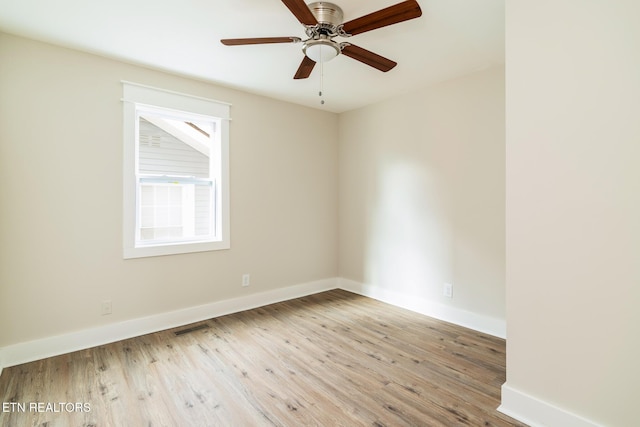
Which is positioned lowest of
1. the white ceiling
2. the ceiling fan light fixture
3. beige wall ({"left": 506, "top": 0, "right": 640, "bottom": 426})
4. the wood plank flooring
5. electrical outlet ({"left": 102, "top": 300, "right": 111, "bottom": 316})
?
the wood plank flooring

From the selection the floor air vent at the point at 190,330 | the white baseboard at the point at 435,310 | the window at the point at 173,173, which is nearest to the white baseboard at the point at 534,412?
the white baseboard at the point at 435,310

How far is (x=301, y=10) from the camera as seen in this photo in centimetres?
170

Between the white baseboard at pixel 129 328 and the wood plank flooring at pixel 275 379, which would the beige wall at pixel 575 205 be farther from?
the white baseboard at pixel 129 328

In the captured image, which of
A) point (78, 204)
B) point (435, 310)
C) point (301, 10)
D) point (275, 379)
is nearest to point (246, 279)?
point (275, 379)

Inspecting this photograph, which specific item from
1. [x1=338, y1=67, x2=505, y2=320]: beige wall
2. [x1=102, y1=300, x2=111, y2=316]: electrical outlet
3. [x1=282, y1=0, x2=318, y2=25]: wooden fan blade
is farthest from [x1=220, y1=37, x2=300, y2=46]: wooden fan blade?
[x1=102, y1=300, x2=111, y2=316]: electrical outlet

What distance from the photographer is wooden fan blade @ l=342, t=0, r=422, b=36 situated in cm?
164

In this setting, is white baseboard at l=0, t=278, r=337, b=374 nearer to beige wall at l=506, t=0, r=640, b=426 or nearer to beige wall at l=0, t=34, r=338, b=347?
beige wall at l=0, t=34, r=338, b=347

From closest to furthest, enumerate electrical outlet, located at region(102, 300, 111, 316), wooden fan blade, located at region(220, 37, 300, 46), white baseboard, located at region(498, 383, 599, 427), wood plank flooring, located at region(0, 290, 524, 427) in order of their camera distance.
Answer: white baseboard, located at region(498, 383, 599, 427), wood plank flooring, located at region(0, 290, 524, 427), wooden fan blade, located at region(220, 37, 300, 46), electrical outlet, located at region(102, 300, 111, 316)

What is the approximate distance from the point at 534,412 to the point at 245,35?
321cm

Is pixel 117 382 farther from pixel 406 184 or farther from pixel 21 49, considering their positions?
pixel 406 184

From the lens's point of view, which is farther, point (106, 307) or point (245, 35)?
point (106, 307)

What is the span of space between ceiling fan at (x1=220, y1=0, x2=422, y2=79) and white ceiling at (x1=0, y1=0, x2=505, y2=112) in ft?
0.54

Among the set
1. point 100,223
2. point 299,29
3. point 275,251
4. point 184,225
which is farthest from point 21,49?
point 275,251

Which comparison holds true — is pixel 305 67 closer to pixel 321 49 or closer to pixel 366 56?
pixel 321 49
